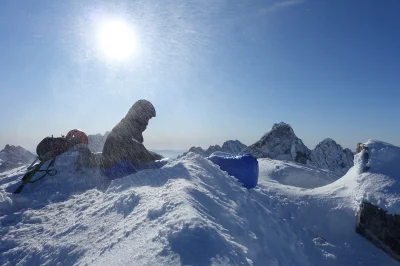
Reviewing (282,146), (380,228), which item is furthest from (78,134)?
(282,146)

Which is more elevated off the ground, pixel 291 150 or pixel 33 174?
pixel 291 150

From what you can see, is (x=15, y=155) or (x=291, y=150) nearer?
(x=291, y=150)

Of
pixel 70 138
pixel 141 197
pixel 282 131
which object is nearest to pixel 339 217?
pixel 141 197

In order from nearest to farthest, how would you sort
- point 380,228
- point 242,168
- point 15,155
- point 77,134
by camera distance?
point 380,228 → point 242,168 → point 77,134 → point 15,155

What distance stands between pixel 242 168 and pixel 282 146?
17594 mm

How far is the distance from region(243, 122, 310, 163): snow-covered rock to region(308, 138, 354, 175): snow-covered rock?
180 centimetres

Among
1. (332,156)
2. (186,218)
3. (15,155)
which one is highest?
(332,156)

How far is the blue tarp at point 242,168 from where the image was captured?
297 inches

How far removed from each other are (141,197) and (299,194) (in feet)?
16.9

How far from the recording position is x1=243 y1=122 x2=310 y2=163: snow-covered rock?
23.4m

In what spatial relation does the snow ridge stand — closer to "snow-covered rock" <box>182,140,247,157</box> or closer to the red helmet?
"snow-covered rock" <box>182,140,247,157</box>

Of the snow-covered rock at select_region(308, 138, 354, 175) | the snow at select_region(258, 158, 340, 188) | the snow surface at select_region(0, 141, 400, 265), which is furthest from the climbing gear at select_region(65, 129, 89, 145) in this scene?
the snow-covered rock at select_region(308, 138, 354, 175)

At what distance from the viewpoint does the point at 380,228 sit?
5.87 meters

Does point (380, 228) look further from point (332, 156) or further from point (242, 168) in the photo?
point (332, 156)
